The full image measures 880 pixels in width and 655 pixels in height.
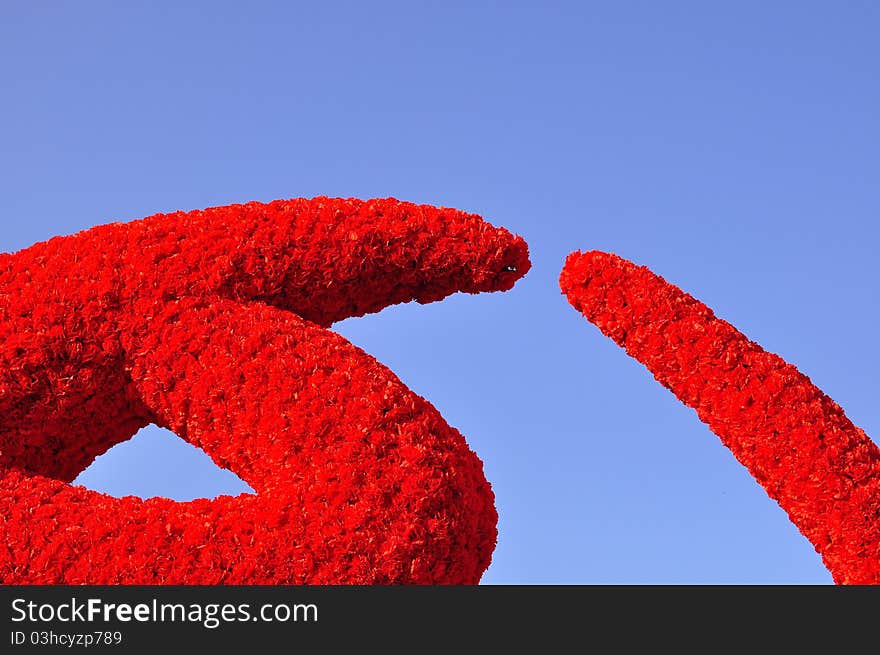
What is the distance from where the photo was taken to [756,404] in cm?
573

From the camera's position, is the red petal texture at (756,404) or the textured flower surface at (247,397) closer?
the textured flower surface at (247,397)

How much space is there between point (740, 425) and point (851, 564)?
0.91 m

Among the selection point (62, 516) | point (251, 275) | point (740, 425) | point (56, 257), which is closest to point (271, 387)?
point (251, 275)

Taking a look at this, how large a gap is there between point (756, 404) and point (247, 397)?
2.70 m

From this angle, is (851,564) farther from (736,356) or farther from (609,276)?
(609,276)

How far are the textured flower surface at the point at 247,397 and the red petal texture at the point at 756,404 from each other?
0.57 meters

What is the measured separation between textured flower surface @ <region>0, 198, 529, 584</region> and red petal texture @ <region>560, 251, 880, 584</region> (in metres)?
0.57

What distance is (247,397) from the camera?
5.19 meters

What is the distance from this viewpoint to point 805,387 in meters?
5.86

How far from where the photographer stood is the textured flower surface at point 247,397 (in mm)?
4793

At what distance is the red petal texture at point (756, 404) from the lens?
562 cm

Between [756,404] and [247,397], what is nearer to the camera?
[247,397]

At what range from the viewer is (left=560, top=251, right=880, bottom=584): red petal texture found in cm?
562

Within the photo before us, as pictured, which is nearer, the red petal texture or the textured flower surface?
the textured flower surface
